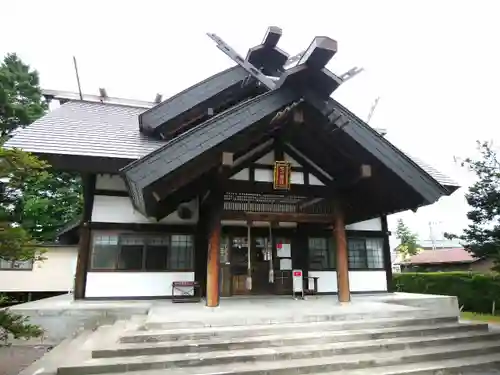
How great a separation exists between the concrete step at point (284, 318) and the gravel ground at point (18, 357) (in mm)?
1973

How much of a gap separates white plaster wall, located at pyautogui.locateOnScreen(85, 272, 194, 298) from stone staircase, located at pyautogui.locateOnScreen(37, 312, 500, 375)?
2.69 m

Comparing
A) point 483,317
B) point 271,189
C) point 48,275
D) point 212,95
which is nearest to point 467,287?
point 483,317

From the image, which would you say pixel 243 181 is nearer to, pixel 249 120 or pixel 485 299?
pixel 249 120

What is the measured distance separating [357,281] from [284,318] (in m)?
5.22

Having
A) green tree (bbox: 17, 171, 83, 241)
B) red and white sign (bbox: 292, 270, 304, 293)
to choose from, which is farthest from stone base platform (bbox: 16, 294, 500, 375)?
green tree (bbox: 17, 171, 83, 241)

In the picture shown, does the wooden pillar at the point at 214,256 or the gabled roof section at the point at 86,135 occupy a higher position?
the gabled roof section at the point at 86,135

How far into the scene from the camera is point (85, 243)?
791 centimetres

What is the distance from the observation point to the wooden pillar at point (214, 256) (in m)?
6.52

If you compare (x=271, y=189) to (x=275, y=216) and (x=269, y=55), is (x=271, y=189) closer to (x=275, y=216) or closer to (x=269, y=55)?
(x=275, y=216)

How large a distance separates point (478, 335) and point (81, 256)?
791cm

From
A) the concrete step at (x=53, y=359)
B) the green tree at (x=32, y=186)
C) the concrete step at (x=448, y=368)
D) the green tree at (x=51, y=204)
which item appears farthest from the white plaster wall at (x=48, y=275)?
the concrete step at (x=448, y=368)

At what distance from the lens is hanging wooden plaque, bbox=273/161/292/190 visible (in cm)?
709

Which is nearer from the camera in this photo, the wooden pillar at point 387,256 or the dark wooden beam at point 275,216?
the dark wooden beam at point 275,216

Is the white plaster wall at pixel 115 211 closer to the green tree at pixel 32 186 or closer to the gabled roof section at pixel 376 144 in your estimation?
the gabled roof section at pixel 376 144
